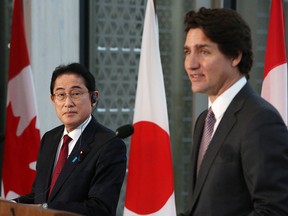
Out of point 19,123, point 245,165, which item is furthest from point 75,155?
point 19,123

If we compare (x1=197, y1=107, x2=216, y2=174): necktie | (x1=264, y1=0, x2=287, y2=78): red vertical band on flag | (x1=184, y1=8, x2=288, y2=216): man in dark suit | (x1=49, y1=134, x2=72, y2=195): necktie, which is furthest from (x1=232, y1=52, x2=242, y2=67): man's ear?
(x1=264, y1=0, x2=287, y2=78): red vertical band on flag

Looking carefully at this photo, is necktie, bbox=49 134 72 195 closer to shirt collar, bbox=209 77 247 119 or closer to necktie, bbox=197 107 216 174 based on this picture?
necktie, bbox=197 107 216 174

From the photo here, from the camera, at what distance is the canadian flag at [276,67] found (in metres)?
4.97

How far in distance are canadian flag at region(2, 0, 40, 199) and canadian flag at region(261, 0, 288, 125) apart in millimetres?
1609

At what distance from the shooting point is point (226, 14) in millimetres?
2363

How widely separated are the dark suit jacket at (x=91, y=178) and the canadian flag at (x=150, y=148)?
5.32ft

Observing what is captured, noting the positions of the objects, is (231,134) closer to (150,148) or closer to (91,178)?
(91,178)

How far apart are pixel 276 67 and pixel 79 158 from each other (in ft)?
7.13

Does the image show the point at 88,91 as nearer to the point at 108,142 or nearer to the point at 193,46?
the point at 108,142

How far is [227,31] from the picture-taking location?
2332mm

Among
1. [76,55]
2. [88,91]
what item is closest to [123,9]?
[76,55]

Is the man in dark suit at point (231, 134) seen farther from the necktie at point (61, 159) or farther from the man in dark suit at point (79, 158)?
the necktie at point (61, 159)

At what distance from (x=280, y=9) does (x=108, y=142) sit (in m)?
2.26

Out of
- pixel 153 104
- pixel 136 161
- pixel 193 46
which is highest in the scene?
pixel 193 46
